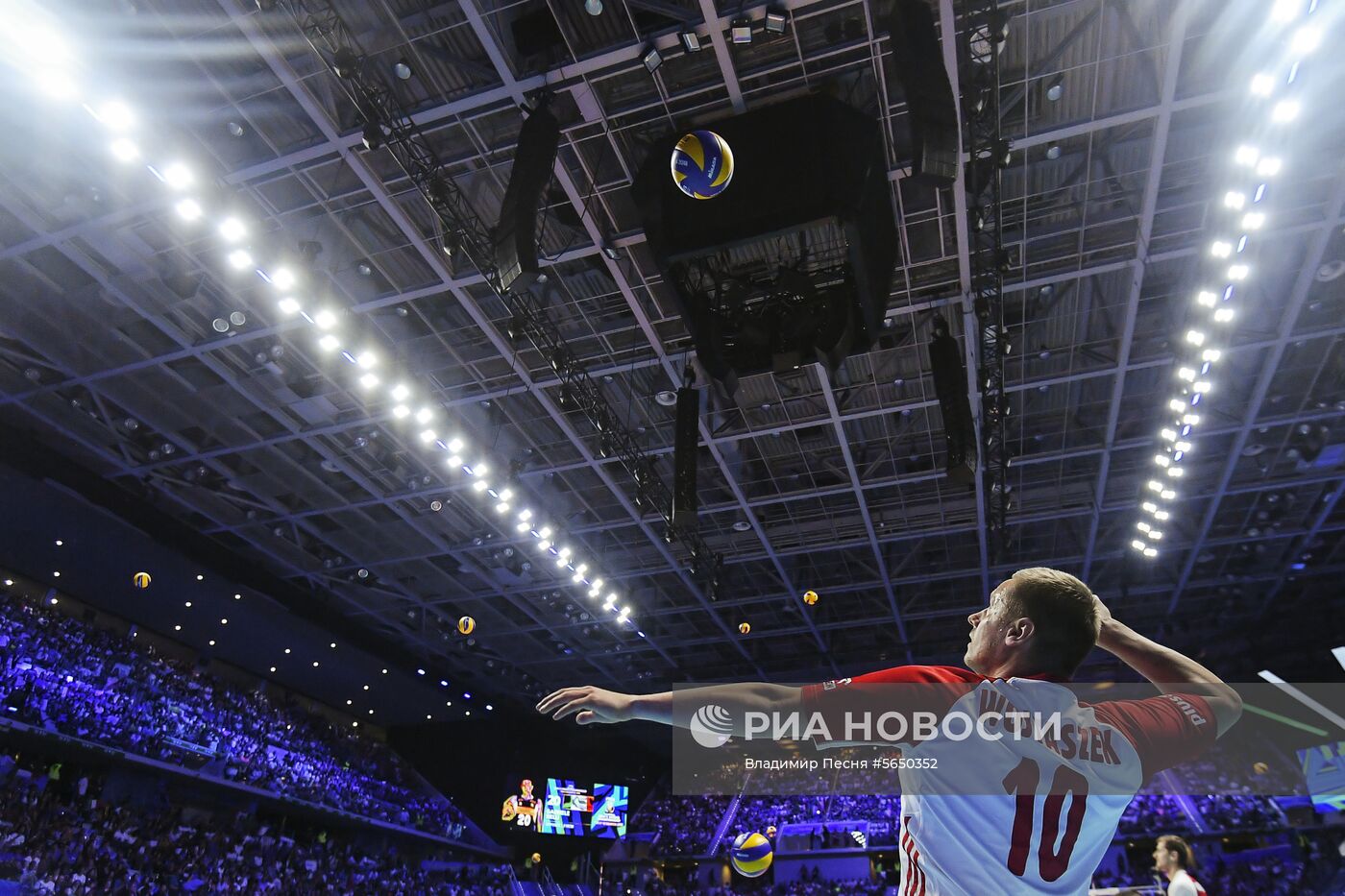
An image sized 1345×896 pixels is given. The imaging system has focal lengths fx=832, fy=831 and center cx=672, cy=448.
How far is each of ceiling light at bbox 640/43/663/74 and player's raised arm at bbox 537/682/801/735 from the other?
970cm

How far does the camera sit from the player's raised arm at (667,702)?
1994 millimetres

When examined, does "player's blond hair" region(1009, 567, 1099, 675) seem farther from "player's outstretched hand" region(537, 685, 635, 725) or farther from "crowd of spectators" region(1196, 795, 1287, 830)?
"crowd of spectators" region(1196, 795, 1287, 830)

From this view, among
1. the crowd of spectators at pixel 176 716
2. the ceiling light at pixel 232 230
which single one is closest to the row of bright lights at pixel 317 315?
the ceiling light at pixel 232 230

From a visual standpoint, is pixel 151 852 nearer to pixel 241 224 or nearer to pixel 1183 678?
pixel 241 224

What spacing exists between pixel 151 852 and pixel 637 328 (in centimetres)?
1637

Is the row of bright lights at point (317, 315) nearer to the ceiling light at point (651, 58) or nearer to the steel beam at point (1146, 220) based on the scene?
the ceiling light at point (651, 58)

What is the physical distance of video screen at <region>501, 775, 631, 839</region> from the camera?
113ft

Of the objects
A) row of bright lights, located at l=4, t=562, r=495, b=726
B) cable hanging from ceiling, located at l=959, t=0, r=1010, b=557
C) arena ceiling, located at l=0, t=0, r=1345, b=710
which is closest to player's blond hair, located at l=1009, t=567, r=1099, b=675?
arena ceiling, located at l=0, t=0, r=1345, b=710

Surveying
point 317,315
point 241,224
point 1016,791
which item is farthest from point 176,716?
point 1016,791

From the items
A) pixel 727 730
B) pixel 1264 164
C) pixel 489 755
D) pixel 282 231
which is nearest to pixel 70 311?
pixel 282 231

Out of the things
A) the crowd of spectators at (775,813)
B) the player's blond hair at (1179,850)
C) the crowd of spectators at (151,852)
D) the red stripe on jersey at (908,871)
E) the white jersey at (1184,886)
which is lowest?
the red stripe on jersey at (908,871)

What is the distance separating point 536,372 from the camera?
54.2 feet

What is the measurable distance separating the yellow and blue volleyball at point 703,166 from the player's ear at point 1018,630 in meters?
8.83

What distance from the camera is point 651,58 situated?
10.3 meters
